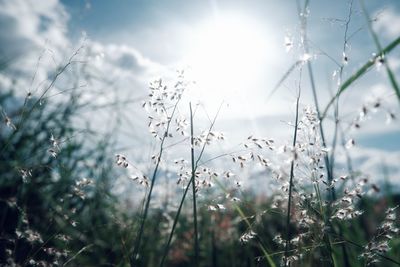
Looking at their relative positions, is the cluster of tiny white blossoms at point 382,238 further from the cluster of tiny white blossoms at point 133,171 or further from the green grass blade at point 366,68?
the cluster of tiny white blossoms at point 133,171

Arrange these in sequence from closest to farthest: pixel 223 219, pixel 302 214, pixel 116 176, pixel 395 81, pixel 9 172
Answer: pixel 395 81, pixel 302 214, pixel 9 172, pixel 116 176, pixel 223 219

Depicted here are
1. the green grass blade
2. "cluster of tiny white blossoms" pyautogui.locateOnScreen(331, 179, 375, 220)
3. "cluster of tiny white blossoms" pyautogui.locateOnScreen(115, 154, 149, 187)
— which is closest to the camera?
the green grass blade

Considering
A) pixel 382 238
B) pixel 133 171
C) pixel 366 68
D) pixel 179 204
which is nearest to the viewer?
pixel 366 68

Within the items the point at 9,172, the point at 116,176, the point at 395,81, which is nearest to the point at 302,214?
the point at 395,81

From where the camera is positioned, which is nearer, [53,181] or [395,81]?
[395,81]

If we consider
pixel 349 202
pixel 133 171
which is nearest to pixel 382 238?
pixel 349 202

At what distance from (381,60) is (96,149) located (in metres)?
3.47

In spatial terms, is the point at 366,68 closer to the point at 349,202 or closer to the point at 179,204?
the point at 349,202

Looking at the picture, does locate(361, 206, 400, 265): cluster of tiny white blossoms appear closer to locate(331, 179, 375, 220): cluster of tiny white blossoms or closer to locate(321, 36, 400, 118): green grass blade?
locate(331, 179, 375, 220): cluster of tiny white blossoms

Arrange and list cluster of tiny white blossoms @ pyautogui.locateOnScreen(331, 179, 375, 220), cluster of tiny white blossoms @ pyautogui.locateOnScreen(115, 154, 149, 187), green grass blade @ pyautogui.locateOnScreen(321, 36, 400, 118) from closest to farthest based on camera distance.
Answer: green grass blade @ pyautogui.locateOnScreen(321, 36, 400, 118), cluster of tiny white blossoms @ pyautogui.locateOnScreen(331, 179, 375, 220), cluster of tiny white blossoms @ pyautogui.locateOnScreen(115, 154, 149, 187)

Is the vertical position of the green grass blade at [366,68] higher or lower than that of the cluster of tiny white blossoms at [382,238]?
higher

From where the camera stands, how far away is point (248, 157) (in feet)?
8.29

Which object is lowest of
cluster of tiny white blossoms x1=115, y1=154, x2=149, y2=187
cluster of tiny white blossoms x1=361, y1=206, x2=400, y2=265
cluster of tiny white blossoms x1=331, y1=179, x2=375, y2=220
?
cluster of tiny white blossoms x1=361, y1=206, x2=400, y2=265

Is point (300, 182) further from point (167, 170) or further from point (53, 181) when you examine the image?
point (53, 181)
